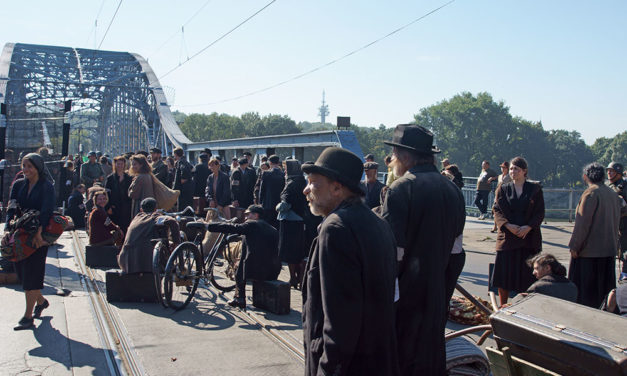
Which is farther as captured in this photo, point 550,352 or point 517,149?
point 517,149

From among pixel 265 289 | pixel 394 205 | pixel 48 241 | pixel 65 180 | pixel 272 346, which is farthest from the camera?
pixel 65 180

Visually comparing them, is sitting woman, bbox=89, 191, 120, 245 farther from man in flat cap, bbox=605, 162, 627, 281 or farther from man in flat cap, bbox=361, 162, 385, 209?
man in flat cap, bbox=605, 162, 627, 281

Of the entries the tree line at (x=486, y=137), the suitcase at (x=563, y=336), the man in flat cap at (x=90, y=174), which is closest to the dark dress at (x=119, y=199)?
the man in flat cap at (x=90, y=174)

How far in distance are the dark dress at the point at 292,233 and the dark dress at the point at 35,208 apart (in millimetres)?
3059

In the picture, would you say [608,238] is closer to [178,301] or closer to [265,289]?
[265,289]

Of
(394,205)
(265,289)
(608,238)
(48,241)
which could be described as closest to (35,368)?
(48,241)

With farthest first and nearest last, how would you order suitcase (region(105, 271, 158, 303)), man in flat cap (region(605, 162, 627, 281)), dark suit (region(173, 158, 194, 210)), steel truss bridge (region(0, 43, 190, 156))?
steel truss bridge (region(0, 43, 190, 156)) < dark suit (region(173, 158, 194, 210)) < man in flat cap (region(605, 162, 627, 281)) < suitcase (region(105, 271, 158, 303))

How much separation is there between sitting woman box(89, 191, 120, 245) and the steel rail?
4.03ft

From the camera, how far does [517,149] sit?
100312 millimetres

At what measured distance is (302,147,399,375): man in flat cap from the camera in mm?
2322

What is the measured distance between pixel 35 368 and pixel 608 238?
18.1ft

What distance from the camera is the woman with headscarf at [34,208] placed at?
18.7ft

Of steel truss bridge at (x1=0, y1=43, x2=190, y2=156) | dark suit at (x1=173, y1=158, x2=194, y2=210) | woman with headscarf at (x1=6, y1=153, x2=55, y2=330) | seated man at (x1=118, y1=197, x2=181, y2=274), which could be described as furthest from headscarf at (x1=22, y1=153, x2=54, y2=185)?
steel truss bridge at (x1=0, y1=43, x2=190, y2=156)

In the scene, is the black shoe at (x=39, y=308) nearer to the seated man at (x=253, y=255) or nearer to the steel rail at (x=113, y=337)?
the steel rail at (x=113, y=337)
